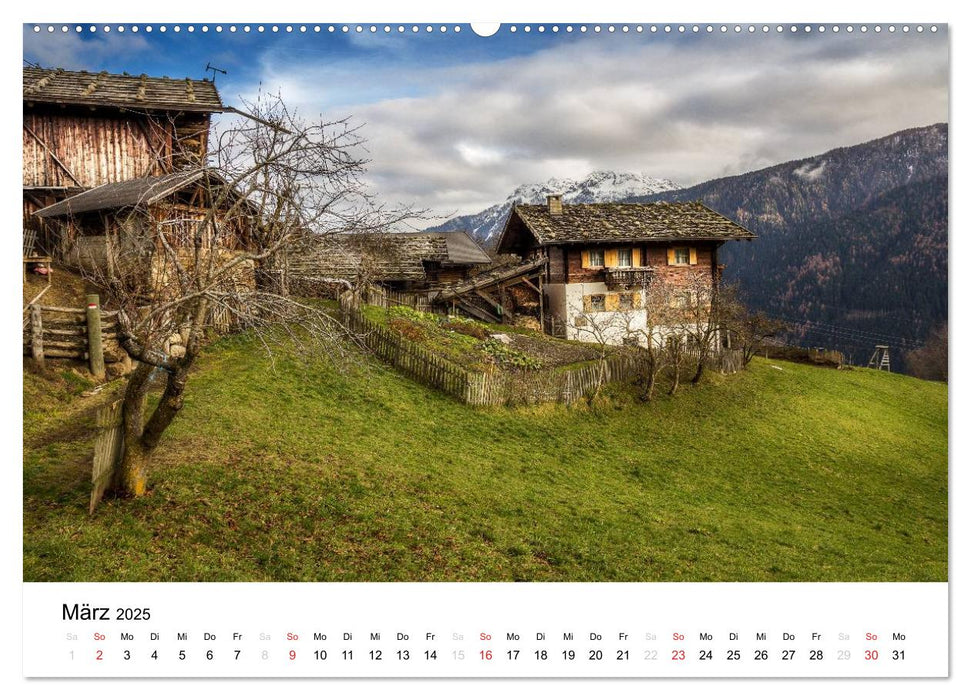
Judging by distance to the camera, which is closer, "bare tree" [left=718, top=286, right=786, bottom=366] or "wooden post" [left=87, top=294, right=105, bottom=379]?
"wooden post" [left=87, top=294, right=105, bottom=379]

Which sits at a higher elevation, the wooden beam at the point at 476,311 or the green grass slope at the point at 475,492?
the wooden beam at the point at 476,311

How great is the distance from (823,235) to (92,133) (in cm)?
6076

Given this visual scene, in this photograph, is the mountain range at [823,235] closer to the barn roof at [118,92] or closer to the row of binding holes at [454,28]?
the barn roof at [118,92]

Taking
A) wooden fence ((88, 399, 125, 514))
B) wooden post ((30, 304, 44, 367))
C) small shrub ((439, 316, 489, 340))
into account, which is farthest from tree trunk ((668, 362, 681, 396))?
wooden post ((30, 304, 44, 367))

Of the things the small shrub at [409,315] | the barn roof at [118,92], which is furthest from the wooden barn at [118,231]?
the small shrub at [409,315]

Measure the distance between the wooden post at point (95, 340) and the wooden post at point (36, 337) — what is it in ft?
2.59

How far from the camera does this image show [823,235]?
57062 millimetres

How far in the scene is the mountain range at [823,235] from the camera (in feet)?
82.5

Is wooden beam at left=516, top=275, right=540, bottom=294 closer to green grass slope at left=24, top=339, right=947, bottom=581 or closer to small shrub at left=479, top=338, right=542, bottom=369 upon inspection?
small shrub at left=479, top=338, right=542, bottom=369

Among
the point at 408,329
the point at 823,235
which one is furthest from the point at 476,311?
the point at 823,235

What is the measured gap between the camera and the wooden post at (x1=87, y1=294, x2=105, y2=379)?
1177 centimetres

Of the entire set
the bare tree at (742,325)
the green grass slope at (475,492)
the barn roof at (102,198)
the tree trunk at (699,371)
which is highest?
the barn roof at (102,198)

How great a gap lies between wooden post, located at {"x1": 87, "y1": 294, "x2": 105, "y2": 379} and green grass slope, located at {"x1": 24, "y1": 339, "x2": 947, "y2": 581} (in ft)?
6.08
